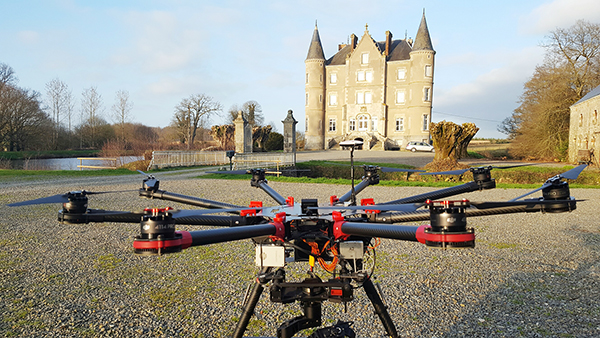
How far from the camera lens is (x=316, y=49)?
4981 centimetres

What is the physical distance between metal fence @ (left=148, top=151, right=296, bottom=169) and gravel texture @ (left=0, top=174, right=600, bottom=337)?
50.1 feet

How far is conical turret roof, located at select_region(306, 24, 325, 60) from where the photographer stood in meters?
49.7

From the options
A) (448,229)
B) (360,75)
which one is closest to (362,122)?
(360,75)

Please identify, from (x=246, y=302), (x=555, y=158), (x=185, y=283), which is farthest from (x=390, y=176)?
(x=555, y=158)

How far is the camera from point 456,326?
12.8 feet

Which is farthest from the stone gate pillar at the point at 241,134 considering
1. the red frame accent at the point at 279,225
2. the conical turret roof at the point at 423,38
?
the conical turret roof at the point at 423,38

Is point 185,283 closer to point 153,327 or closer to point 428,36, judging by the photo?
point 153,327

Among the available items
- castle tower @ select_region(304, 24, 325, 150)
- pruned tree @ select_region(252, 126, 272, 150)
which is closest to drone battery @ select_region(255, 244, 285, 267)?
pruned tree @ select_region(252, 126, 272, 150)

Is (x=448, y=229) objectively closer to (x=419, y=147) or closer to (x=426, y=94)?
(x=419, y=147)

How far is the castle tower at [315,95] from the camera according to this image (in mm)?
49844

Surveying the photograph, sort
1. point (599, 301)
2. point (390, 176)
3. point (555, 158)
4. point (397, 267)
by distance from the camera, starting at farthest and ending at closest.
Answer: point (555, 158)
point (390, 176)
point (397, 267)
point (599, 301)

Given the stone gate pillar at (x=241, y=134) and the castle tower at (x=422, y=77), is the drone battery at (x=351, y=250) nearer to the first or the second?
the stone gate pillar at (x=241, y=134)

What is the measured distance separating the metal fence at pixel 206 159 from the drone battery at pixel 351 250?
780 inches

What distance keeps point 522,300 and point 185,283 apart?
4.47 m
